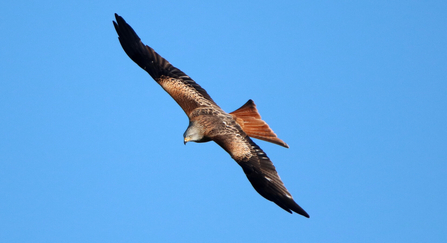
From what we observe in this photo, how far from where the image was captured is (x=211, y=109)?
39.4 ft

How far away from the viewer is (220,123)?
37.4ft

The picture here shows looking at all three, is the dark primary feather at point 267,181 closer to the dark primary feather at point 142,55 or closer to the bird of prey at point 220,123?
the bird of prey at point 220,123

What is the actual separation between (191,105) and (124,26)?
277 centimetres

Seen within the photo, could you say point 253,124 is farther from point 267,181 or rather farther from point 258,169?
point 267,181

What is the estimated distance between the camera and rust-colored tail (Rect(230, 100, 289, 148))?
11.7 meters

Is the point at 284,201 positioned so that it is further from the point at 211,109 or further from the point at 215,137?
the point at 211,109

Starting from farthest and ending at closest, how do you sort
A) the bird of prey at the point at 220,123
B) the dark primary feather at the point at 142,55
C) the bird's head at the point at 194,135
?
the dark primary feather at the point at 142,55 < the bird's head at the point at 194,135 < the bird of prey at the point at 220,123

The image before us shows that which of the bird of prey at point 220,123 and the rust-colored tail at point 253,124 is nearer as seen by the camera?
the bird of prey at point 220,123

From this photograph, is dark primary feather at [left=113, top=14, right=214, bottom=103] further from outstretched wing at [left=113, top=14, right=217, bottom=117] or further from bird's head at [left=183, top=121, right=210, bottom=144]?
bird's head at [left=183, top=121, right=210, bottom=144]

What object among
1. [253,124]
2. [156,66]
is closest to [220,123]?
[253,124]

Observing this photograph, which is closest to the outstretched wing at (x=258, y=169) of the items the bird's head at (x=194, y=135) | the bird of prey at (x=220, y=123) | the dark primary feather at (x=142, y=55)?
the bird of prey at (x=220, y=123)

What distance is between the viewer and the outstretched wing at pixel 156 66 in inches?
499

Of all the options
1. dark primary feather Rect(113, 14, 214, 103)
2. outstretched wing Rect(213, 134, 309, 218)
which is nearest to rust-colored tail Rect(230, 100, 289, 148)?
outstretched wing Rect(213, 134, 309, 218)

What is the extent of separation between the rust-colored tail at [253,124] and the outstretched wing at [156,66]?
35.9 inches
